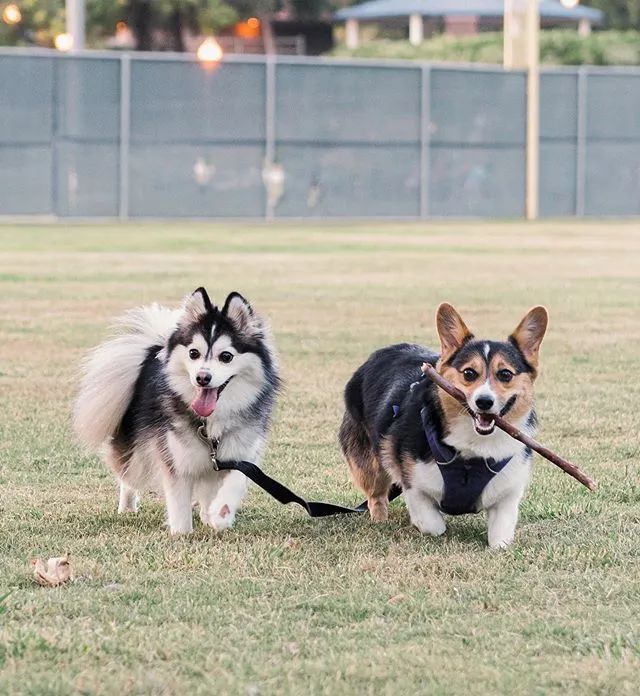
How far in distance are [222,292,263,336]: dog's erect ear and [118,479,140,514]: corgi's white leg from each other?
961 millimetres

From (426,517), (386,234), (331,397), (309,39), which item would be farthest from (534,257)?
(309,39)

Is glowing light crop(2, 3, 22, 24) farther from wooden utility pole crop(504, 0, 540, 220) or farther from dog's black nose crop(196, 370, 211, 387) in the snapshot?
dog's black nose crop(196, 370, 211, 387)

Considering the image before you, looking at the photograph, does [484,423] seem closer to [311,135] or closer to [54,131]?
[54,131]

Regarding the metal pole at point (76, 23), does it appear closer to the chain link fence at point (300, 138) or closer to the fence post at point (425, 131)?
the chain link fence at point (300, 138)

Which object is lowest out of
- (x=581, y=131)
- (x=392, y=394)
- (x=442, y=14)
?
(x=392, y=394)

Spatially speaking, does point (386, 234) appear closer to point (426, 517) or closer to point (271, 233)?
point (271, 233)

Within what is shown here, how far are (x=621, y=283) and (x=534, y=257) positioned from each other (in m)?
3.94

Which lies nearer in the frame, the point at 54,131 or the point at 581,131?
the point at 54,131

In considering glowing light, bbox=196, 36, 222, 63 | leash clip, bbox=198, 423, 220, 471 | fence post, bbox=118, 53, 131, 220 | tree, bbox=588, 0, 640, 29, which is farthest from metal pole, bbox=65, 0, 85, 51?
tree, bbox=588, 0, 640, 29

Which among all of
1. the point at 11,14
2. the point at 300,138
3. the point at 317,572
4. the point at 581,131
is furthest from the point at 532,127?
the point at 317,572

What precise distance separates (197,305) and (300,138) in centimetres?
2447

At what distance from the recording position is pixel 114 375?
6.54 meters

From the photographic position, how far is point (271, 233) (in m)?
27.3

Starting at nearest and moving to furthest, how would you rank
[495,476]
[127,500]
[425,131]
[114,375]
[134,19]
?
[495,476]
[114,375]
[127,500]
[425,131]
[134,19]
